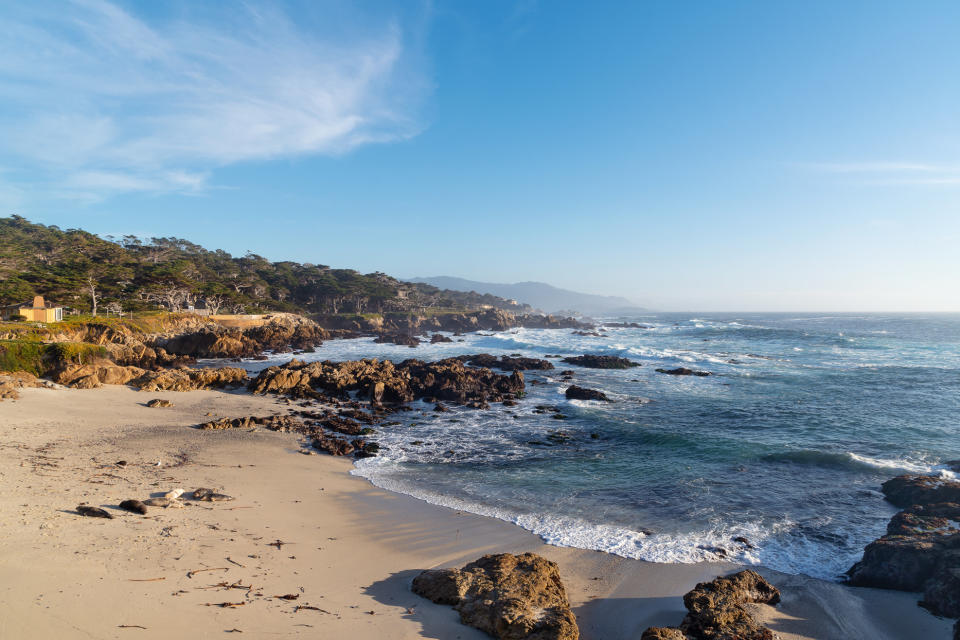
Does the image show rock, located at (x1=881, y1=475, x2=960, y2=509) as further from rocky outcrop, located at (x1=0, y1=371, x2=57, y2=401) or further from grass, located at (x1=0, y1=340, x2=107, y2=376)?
grass, located at (x1=0, y1=340, x2=107, y2=376)

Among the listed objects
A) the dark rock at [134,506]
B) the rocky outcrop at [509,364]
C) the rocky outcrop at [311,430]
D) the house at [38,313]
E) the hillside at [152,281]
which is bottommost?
the rocky outcrop at [311,430]

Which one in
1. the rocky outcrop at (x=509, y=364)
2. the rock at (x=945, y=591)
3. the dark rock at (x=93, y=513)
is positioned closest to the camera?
the rock at (x=945, y=591)

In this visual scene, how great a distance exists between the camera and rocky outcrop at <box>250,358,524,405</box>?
68.0 ft

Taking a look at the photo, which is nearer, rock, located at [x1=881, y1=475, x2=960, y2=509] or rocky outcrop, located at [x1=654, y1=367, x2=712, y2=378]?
rock, located at [x1=881, y1=475, x2=960, y2=509]

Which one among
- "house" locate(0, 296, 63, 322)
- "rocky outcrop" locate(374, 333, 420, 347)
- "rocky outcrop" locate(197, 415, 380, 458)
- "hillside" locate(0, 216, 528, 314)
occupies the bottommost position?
"rocky outcrop" locate(197, 415, 380, 458)

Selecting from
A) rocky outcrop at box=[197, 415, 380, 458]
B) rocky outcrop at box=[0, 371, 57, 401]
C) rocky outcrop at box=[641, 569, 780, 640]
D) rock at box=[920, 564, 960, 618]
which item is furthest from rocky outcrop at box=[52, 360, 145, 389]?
rock at box=[920, 564, 960, 618]

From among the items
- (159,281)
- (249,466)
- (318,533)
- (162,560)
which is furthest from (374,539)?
(159,281)

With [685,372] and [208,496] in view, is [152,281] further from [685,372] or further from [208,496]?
[685,372]

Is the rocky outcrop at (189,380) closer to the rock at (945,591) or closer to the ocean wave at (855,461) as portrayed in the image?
the ocean wave at (855,461)

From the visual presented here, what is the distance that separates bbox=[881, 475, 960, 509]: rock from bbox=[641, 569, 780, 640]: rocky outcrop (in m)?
6.15

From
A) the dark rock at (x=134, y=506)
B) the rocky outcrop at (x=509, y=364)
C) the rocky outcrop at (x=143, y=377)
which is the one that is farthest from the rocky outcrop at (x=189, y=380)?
the rocky outcrop at (x=509, y=364)

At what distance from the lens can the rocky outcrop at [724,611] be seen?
16.6 ft

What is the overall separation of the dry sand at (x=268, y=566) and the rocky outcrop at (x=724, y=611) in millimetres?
298

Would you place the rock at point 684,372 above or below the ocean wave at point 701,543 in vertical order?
above
